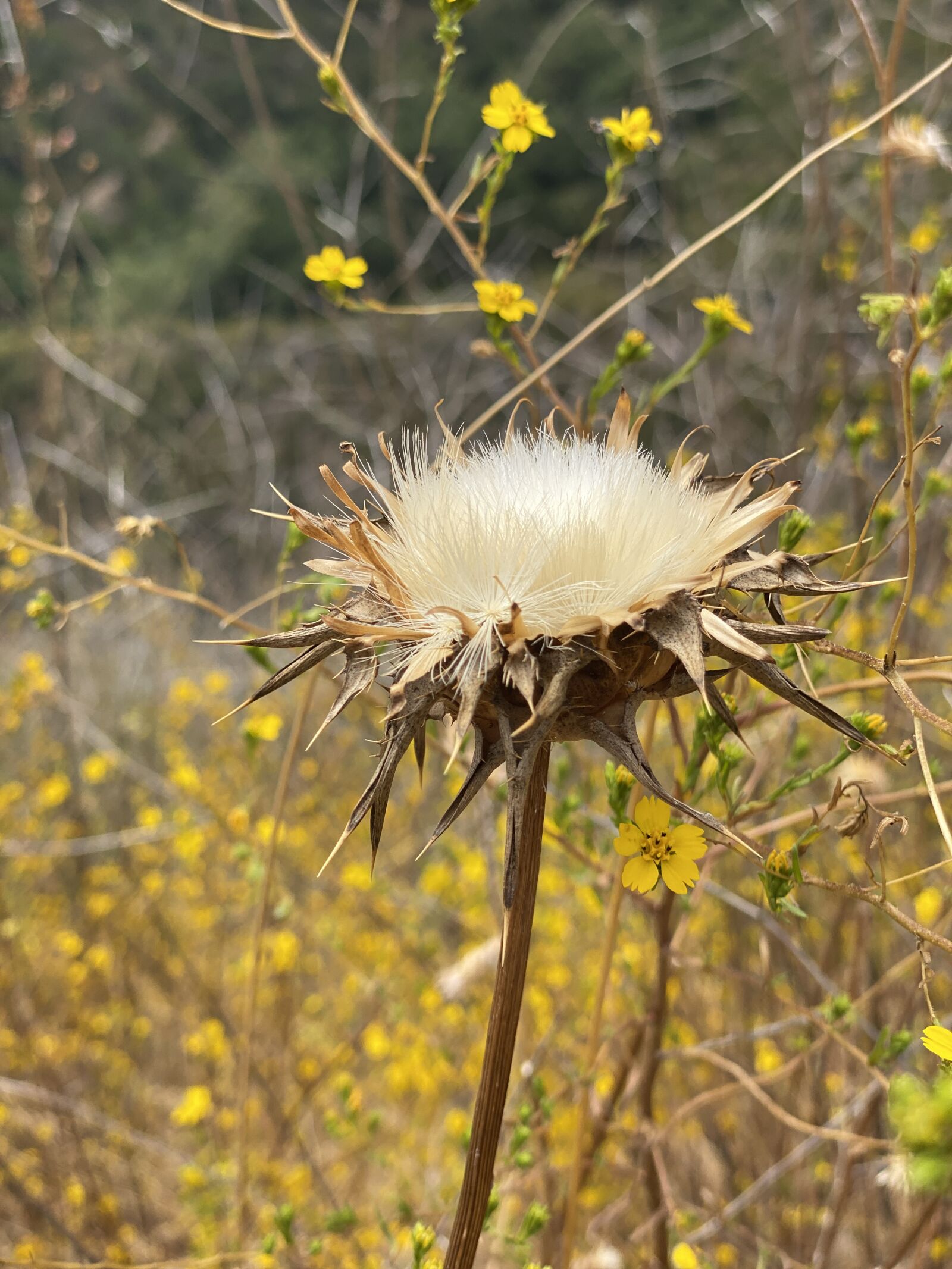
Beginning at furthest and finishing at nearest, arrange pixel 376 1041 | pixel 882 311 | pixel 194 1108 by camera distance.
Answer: pixel 376 1041, pixel 194 1108, pixel 882 311

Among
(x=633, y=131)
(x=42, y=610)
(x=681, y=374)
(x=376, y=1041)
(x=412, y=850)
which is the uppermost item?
(x=412, y=850)

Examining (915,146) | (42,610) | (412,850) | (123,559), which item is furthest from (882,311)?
(412,850)

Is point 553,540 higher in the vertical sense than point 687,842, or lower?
higher

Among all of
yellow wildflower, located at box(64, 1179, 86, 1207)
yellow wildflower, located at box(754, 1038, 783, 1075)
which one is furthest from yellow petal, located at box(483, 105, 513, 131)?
yellow wildflower, located at box(64, 1179, 86, 1207)

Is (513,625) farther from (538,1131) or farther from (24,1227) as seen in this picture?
(24,1227)

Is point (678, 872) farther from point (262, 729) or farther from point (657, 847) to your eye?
point (262, 729)

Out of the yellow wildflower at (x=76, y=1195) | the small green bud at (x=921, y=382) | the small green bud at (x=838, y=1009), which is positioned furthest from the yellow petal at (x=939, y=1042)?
the yellow wildflower at (x=76, y=1195)

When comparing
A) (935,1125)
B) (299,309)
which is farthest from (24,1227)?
(299,309)
